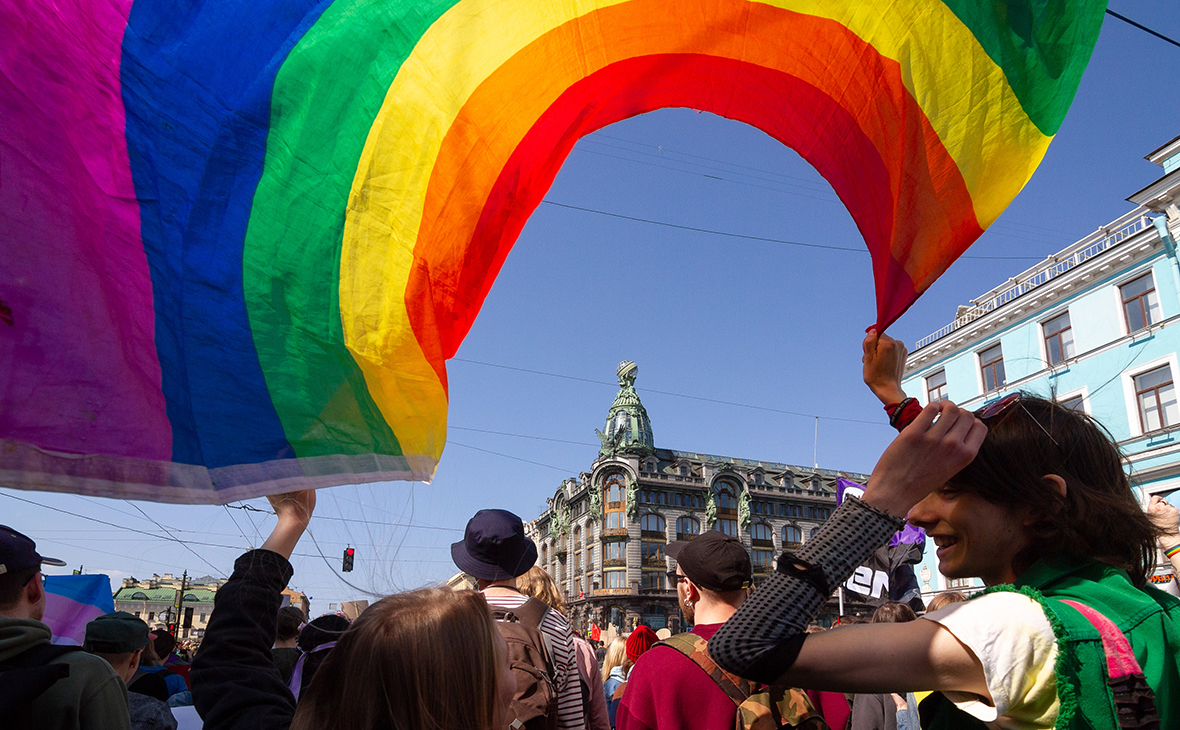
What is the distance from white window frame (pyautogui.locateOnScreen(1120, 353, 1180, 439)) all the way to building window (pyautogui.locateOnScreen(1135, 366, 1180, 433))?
81mm

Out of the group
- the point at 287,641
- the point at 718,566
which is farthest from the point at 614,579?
the point at 718,566

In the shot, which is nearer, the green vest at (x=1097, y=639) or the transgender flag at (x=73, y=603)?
the green vest at (x=1097, y=639)

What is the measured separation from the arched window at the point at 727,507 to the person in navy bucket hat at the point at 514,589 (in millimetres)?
54167

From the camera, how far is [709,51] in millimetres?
2580

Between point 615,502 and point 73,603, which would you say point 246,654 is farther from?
point 615,502

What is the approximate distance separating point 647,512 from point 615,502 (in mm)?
2405

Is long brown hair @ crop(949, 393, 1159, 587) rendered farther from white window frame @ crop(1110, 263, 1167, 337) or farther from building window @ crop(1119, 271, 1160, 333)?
building window @ crop(1119, 271, 1160, 333)

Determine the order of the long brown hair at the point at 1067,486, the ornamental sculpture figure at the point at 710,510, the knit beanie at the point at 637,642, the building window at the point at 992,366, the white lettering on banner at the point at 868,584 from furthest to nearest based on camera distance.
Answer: the ornamental sculpture figure at the point at 710,510 < the building window at the point at 992,366 < the white lettering on banner at the point at 868,584 < the knit beanie at the point at 637,642 < the long brown hair at the point at 1067,486

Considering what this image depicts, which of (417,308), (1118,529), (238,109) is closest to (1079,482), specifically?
(1118,529)

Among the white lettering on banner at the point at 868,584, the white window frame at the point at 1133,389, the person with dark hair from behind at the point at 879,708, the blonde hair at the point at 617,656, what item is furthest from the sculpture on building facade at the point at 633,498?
the person with dark hair from behind at the point at 879,708

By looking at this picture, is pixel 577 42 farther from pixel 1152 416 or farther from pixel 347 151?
pixel 1152 416

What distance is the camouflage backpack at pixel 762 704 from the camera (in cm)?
254

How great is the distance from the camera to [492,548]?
10.4 feet

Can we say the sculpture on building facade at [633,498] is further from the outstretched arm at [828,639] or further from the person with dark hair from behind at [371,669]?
the outstretched arm at [828,639]
